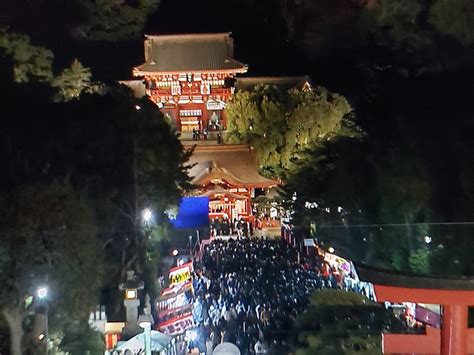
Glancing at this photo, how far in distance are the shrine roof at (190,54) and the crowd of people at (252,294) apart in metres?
11.6

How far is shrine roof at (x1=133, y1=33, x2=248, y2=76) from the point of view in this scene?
2687 centimetres

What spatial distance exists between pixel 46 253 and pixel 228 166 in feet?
51.7

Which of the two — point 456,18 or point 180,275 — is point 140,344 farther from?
point 456,18

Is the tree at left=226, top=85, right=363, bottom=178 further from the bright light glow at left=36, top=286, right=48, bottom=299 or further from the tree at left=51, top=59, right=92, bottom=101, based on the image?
the bright light glow at left=36, top=286, right=48, bottom=299

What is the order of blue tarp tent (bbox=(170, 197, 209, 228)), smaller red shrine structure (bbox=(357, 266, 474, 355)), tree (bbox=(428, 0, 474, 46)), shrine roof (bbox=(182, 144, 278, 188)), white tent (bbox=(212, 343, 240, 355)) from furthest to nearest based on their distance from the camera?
shrine roof (bbox=(182, 144, 278, 188)), blue tarp tent (bbox=(170, 197, 209, 228)), tree (bbox=(428, 0, 474, 46)), white tent (bbox=(212, 343, 240, 355)), smaller red shrine structure (bbox=(357, 266, 474, 355))

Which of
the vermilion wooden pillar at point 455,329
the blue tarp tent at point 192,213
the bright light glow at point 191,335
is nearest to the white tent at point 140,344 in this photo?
the bright light glow at point 191,335

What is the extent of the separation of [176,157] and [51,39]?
1185 centimetres

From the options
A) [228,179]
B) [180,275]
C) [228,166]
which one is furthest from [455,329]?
[228,166]

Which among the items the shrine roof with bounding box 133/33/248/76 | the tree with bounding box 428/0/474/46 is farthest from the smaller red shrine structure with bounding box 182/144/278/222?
the tree with bounding box 428/0/474/46

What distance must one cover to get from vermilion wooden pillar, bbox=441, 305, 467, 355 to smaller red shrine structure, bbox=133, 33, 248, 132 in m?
22.3

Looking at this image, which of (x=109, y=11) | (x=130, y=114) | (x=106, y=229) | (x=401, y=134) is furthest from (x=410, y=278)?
(x=109, y=11)

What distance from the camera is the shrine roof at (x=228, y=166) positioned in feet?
72.4

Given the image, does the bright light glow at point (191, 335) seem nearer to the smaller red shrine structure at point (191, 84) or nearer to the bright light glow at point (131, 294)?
the bright light glow at point (131, 294)

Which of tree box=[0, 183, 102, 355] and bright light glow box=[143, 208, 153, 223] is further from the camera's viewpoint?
bright light glow box=[143, 208, 153, 223]
